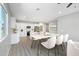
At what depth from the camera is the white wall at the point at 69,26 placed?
9.21 ft

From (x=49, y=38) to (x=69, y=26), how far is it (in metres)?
0.80

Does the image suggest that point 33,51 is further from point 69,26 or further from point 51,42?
point 69,26

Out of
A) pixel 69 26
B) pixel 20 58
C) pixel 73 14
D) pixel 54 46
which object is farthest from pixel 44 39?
pixel 20 58

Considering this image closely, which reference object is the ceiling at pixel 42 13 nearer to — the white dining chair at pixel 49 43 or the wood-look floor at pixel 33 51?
the white dining chair at pixel 49 43

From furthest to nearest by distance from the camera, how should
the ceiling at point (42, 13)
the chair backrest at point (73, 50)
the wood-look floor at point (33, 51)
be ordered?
the wood-look floor at point (33, 51) < the ceiling at point (42, 13) < the chair backrest at point (73, 50)

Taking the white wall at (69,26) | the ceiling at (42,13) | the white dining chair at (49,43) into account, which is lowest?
the white dining chair at (49,43)

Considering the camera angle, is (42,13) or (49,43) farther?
(49,43)

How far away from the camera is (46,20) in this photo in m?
2.83

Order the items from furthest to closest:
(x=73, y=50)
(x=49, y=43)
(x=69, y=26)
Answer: (x=49, y=43), (x=69, y=26), (x=73, y=50)

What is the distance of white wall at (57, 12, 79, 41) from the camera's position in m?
2.81

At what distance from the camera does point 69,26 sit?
281cm

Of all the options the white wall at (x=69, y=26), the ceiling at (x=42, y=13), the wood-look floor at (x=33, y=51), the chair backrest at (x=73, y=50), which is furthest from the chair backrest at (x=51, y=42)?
the chair backrest at (x=73, y=50)

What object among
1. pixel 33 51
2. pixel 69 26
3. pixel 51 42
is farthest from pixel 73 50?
pixel 33 51

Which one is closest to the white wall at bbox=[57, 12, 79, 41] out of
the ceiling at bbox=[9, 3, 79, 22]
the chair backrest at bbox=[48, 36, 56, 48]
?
the ceiling at bbox=[9, 3, 79, 22]
